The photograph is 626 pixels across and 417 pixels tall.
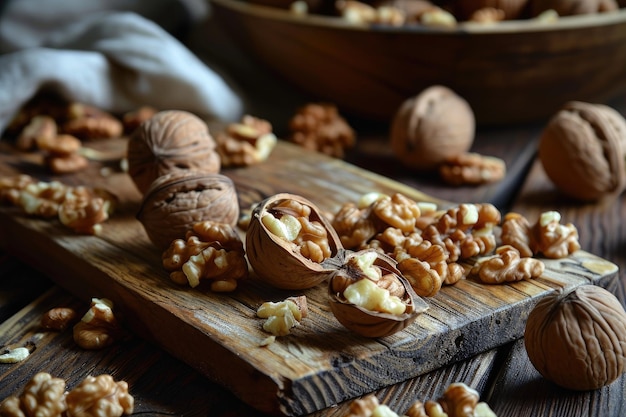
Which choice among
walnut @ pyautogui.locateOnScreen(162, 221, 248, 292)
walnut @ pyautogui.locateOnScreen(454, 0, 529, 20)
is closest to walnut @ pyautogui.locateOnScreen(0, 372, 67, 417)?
walnut @ pyautogui.locateOnScreen(162, 221, 248, 292)

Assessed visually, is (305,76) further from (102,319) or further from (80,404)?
(80,404)

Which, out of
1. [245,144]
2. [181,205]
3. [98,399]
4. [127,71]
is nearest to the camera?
[98,399]

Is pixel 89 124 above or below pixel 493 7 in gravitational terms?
below

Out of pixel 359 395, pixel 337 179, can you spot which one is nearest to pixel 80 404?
pixel 359 395

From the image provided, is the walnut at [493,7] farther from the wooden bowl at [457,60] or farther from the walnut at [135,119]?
the walnut at [135,119]

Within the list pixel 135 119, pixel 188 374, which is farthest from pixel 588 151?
pixel 135 119

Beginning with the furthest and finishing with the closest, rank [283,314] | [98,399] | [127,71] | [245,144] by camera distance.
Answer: [127,71] → [245,144] → [283,314] → [98,399]

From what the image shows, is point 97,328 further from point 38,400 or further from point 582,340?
point 582,340

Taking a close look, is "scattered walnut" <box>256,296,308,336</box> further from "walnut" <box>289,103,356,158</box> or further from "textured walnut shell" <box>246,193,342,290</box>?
"walnut" <box>289,103,356,158</box>

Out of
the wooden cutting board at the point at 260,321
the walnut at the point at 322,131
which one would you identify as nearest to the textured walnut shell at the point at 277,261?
the wooden cutting board at the point at 260,321
